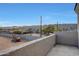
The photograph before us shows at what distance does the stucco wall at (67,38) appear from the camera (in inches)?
278

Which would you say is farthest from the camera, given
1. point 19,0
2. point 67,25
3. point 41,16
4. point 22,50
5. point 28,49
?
point 41,16

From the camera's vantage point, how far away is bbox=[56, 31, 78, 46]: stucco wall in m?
7.05

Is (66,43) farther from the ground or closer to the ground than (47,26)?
closer to the ground

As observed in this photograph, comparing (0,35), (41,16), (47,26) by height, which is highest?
(41,16)

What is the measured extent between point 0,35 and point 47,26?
607cm

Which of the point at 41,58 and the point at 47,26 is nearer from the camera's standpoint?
the point at 41,58

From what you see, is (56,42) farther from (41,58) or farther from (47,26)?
(41,58)

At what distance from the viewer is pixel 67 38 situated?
7.25 m

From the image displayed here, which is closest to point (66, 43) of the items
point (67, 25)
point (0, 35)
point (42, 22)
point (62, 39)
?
point (62, 39)

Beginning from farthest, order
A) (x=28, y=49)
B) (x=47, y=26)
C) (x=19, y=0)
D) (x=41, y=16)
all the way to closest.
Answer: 1. (x=47, y=26)
2. (x=41, y=16)
3. (x=28, y=49)
4. (x=19, y=0)

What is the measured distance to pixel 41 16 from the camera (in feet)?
35.1

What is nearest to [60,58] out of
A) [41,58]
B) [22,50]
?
[41,58]

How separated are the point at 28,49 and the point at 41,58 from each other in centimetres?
63

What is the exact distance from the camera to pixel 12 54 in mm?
1879
